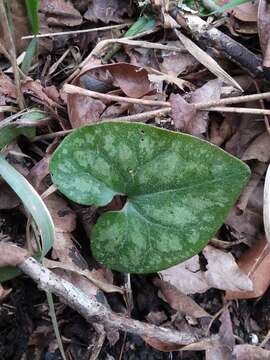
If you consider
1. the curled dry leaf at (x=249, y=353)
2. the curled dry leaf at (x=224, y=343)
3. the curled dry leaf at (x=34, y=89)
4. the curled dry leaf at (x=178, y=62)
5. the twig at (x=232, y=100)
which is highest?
the curled dry leaf at (x=34, y=89)

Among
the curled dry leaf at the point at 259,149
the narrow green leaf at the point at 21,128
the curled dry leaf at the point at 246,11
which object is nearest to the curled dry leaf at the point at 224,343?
the curled dry leaf at the point at 259,149

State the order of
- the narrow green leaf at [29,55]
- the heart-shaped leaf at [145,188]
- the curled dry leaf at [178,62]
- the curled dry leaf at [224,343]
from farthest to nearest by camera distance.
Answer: the curled dry leaf at [178,62] → the narrow green leaf at [29,55] → the curled dry leaf at [224,343] → the heart-shaped leaf at [145,188]

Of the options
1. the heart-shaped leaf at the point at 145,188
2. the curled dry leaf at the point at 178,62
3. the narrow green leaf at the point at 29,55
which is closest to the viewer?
the heart-shaped leaf at the point at 145,188

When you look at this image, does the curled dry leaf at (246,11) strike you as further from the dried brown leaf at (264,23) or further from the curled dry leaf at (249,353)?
the curled dry leaf at (249,353)

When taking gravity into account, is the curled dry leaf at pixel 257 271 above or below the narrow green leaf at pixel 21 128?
below

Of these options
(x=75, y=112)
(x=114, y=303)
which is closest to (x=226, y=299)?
(x=114, y=303)

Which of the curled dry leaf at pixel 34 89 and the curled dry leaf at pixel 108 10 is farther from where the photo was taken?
the curled dry leaf at pixel 108 10

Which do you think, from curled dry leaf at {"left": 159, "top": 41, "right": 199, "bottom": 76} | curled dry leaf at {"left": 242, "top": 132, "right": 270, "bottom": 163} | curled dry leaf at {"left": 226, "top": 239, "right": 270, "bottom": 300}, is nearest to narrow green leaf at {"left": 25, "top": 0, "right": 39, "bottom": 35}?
curled dry leaf at {"left": 159, "top": 41, "right": 199, "bottom": 76}

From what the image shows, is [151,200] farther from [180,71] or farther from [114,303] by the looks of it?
[180,71]
